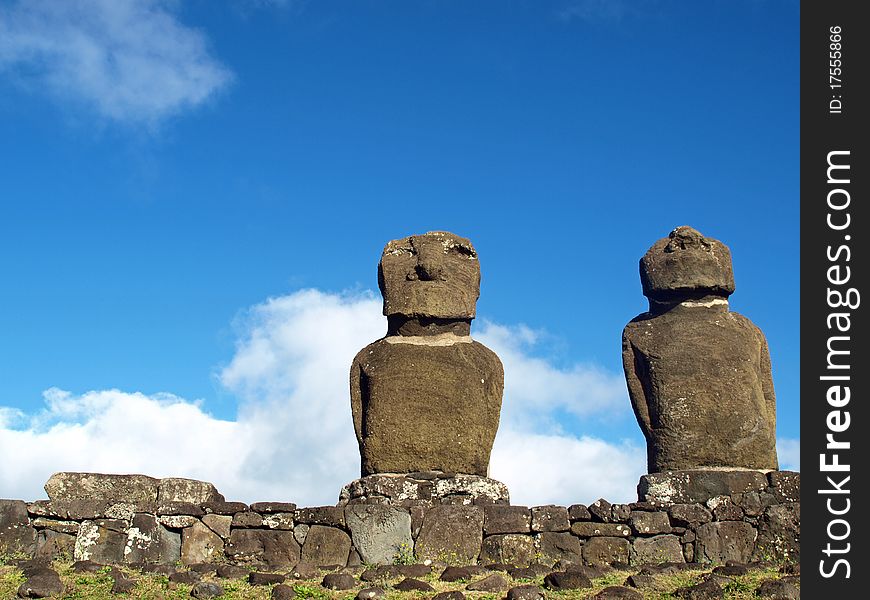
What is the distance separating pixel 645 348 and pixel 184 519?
5.16m

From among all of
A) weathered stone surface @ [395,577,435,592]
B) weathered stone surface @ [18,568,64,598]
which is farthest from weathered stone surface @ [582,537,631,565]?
weathered stone surface @ [18,568,64,598]

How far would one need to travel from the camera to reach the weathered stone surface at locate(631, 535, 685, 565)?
34.8 feet

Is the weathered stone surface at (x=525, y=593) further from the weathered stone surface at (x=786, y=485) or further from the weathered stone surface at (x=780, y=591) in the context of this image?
the weathered stone surface at (x=786, y=485)

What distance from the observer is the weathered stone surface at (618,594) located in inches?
344

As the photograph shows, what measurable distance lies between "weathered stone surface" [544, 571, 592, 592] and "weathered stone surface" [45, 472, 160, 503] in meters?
4.26

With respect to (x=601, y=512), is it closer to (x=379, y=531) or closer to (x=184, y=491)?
(x=379, y=531)

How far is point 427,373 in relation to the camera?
11.9 metres

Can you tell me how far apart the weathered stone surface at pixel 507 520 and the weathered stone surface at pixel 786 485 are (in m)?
2.55

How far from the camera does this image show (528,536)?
10.6 m

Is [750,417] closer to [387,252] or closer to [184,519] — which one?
[387,252]

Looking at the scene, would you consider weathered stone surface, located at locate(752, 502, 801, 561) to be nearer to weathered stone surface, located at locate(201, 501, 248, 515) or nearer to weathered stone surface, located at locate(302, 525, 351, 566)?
weathered stone surface, located at locate(302, 525, 351, 566)

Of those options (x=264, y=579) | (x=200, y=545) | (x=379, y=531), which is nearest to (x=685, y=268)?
(x=379, y=531)

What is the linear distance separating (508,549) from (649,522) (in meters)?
1.37
